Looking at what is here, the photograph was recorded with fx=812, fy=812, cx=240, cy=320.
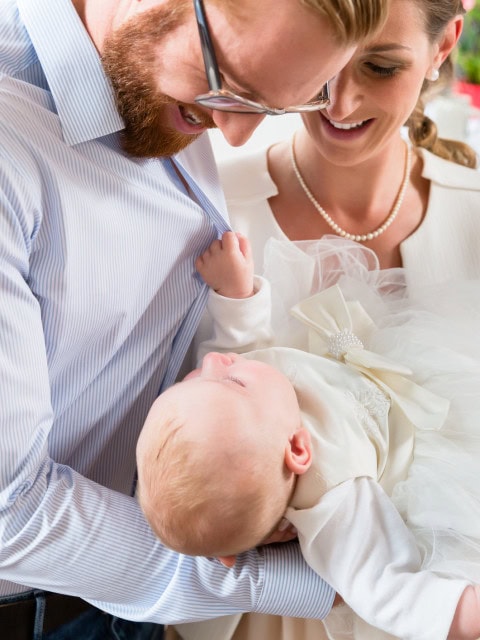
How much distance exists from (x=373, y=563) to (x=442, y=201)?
1.05 m

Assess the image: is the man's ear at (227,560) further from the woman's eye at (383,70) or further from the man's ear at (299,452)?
the woman's eye at (383,70)

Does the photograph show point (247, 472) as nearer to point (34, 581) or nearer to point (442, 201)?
point (34, 581)

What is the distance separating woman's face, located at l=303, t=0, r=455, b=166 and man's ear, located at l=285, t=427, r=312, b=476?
28.4 inches

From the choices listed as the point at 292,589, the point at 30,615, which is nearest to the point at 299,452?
the point at 292,589

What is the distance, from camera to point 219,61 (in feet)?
3.86

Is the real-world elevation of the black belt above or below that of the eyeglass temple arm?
below

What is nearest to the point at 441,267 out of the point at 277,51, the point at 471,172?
the point at 471,172

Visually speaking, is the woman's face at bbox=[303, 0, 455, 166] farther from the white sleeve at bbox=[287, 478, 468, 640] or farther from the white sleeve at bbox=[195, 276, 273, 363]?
the white sleeve at bbox=[287, 478, 468, 640]

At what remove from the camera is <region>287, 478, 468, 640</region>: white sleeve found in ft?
4.40

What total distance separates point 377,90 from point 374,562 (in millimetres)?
1011

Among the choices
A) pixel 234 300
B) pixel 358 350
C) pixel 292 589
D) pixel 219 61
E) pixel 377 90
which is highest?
pixel 219 61

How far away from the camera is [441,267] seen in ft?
6.59

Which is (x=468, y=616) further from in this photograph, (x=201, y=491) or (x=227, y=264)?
(x=227, y=264)

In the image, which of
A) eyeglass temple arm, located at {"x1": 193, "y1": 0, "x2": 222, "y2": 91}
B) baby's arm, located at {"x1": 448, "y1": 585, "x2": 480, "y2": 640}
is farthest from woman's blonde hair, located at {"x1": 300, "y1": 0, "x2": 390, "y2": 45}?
baby's arm, located at {"x1": 448, "y1": 585, "x2": 480, "y2": 640}
